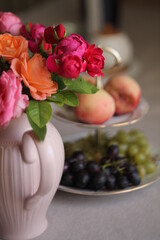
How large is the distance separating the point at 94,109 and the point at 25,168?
31cm

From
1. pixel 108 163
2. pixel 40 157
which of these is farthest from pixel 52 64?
pixel 108 163

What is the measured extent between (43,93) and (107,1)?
214 cm

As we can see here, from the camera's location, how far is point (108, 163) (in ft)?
2.70

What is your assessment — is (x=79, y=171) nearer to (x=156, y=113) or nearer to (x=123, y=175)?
(x=123, y=175)

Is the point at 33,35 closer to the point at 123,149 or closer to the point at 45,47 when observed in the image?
the point at 45,47

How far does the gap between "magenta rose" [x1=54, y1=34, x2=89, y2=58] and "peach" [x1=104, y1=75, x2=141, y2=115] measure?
35 cm

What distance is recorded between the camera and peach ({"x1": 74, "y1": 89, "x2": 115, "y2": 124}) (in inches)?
34.7

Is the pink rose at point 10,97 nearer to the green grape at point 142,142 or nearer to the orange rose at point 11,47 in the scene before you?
the orange rose at point 11,47

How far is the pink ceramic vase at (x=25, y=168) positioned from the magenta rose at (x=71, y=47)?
121mm

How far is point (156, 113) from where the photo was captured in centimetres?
124

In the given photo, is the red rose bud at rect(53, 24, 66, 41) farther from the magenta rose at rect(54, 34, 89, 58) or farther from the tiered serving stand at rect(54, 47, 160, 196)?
the tiered serving stand at rect(54, 47, 160, 196)

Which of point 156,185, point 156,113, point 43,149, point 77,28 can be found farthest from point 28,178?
point 77,28

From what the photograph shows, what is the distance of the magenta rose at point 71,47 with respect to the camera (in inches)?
23.2

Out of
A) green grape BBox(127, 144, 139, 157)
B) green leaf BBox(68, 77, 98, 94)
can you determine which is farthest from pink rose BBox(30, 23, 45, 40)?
green grape BBox(127, 144, 139, 157)
